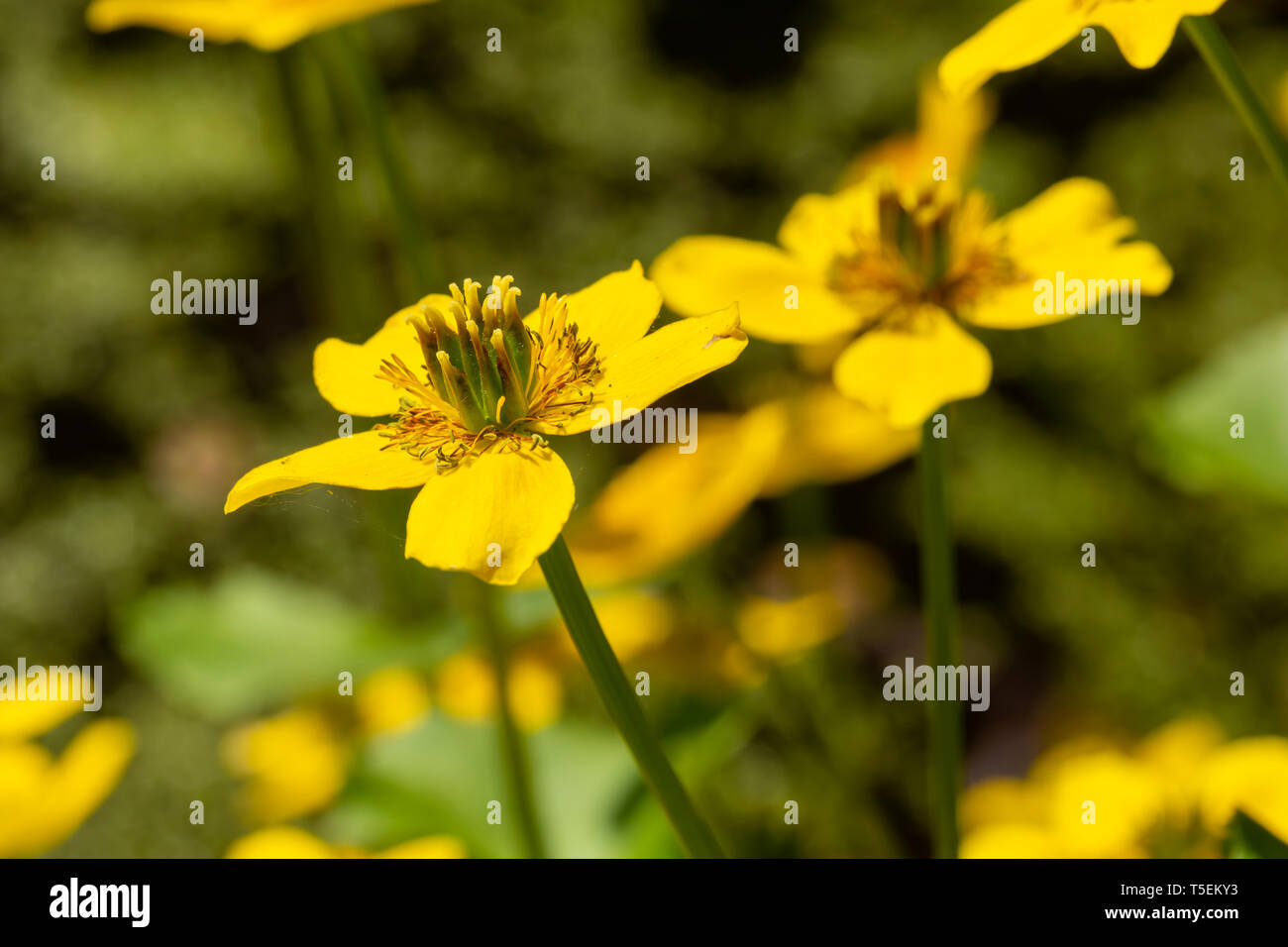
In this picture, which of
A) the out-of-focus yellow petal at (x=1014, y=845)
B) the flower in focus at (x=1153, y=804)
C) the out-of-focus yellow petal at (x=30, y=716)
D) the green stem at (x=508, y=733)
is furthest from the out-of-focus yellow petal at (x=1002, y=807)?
the out-of-focus yellow petal at (x=30, y=716)

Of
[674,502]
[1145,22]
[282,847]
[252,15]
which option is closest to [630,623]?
[674,502]

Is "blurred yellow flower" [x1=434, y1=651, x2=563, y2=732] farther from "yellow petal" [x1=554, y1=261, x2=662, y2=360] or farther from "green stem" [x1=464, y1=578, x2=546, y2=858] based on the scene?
"yellow petal" [x1=554, y1=261, x2=662, y2=360]

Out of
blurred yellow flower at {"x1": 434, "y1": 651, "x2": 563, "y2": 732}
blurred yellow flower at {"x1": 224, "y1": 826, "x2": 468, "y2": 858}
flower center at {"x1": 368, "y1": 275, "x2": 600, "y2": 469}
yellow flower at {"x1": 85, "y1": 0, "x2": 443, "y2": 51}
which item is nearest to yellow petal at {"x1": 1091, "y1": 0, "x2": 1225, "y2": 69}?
flower center at {"x1": 368, "y1": 275, "x2": 600, "y2": 469}

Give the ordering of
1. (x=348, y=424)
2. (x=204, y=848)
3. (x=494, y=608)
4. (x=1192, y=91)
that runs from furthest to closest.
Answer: (x=1192, y=91), (x=204, y=848), (x=348, y=424), (x=494, y=608)

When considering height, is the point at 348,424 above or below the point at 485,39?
below

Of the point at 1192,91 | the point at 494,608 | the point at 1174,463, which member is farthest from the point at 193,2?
the point at 1192,91
